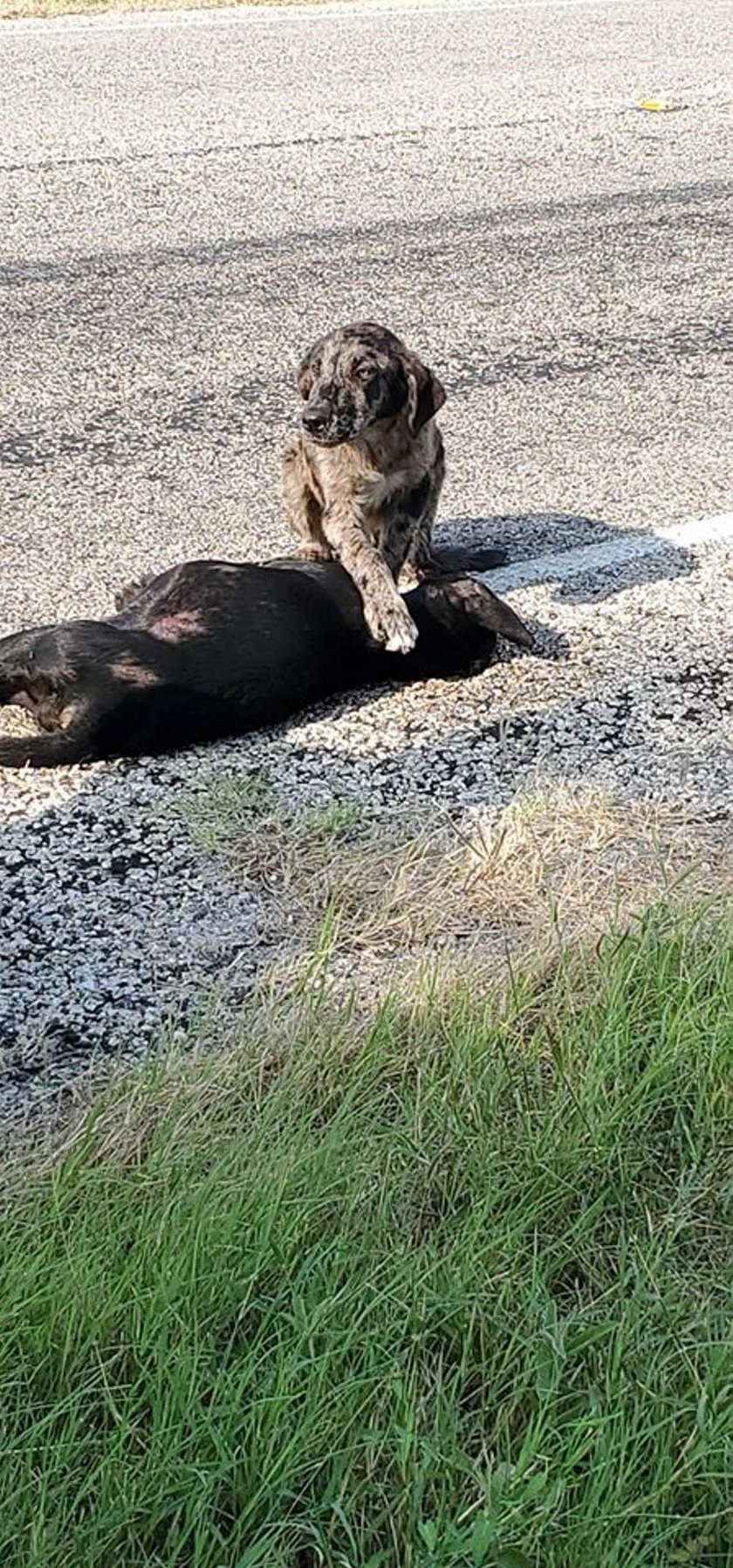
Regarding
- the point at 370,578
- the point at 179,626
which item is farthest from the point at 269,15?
the point at 179,626

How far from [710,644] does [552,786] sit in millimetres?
1001

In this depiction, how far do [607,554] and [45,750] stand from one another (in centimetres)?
207

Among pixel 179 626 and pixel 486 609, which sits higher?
pixel 179 626

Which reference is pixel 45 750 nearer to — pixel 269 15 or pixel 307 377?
pixel 307 377

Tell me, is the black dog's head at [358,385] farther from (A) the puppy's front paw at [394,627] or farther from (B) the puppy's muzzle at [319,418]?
(A) the puppy's front paw at [394,627]

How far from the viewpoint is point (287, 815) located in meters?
4.28

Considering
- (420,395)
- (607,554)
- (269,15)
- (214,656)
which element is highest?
(420,395)


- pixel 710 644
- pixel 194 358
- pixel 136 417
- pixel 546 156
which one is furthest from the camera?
pixel 546 156

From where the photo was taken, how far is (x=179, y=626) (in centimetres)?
467

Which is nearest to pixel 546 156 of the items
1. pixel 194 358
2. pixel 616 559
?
pixel 194 358

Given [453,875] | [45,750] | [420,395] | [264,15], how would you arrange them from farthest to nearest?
[264,15], [420,395], [45,750], [453,875]

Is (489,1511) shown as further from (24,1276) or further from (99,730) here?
(99,730)

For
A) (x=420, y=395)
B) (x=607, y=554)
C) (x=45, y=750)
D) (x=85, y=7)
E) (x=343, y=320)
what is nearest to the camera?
(x=45, y=750)

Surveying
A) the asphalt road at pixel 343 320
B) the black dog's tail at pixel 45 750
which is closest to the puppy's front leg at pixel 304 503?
the asphalt road at pixel 343 320
